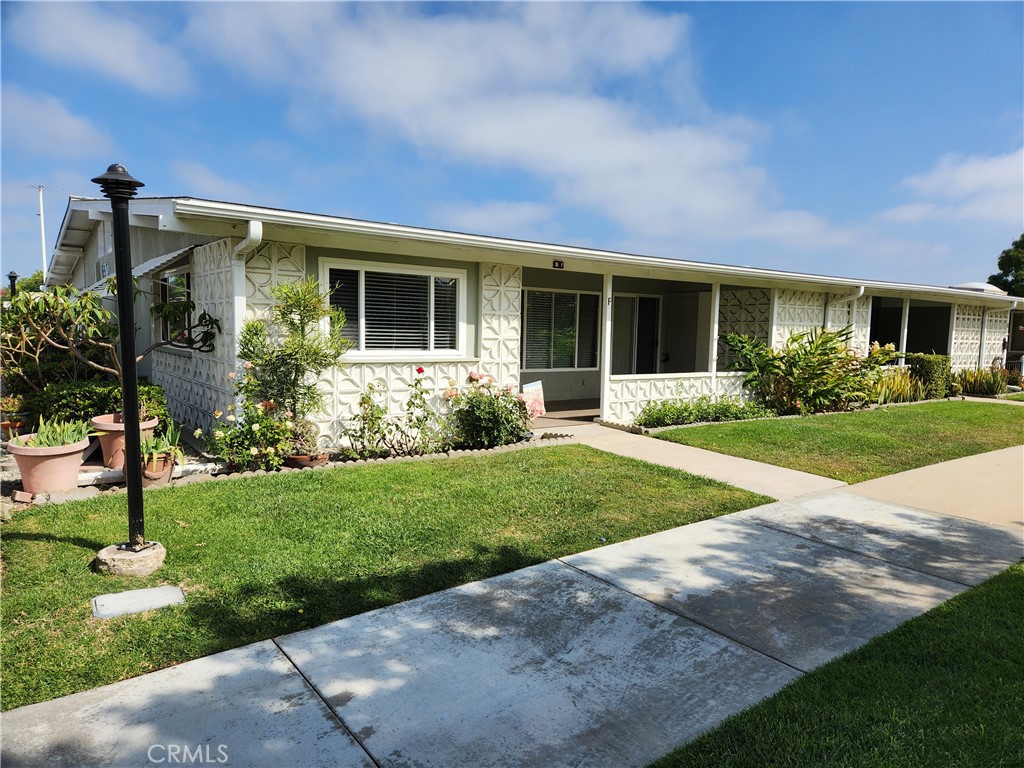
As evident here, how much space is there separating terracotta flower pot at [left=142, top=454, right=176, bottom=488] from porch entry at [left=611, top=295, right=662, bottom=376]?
944 cm

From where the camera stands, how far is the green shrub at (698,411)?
434 inches

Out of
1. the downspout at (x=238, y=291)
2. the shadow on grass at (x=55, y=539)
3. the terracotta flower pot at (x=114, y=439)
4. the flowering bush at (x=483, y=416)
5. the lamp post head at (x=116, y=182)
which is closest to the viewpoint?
the lamp post head at (x=116, y=182)

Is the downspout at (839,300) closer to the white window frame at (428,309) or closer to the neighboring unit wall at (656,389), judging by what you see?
the neighboring unit wall at (656,389)

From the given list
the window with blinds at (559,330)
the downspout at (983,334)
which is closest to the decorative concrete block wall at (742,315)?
the window with blinds at (559,330)

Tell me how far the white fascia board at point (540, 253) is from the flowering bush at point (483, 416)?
6.36 ft

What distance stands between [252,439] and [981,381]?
61.8 ft

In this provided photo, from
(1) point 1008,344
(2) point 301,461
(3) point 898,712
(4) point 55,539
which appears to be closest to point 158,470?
(2) point 301,461

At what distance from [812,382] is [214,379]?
35.9ft

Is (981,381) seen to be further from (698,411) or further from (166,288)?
(166,288)

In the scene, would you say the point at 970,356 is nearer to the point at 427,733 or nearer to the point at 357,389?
the point at 357,389

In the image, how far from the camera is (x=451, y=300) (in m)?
9.14

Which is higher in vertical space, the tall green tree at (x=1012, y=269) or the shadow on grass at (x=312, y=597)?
the tall green tree at (x=1012, y=269)

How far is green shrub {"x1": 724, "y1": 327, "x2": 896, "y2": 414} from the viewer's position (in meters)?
12.6

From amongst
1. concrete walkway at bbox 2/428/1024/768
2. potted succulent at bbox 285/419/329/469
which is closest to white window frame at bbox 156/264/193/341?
potted succulent at bbox 285/419/329/469
